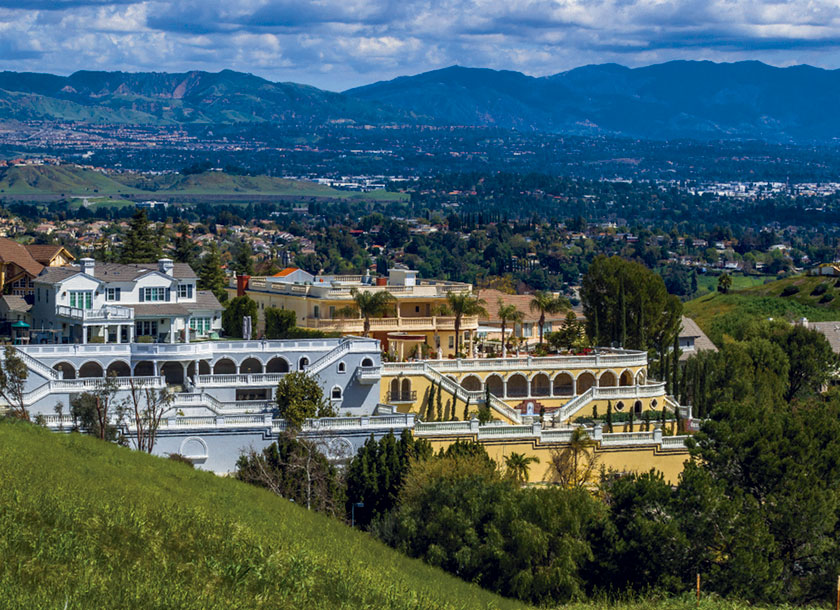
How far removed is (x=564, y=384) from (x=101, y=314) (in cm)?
1875

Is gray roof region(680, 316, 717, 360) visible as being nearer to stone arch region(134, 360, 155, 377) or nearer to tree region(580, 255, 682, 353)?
tree region(580, 255, 682, 353)

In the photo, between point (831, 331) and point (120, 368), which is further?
point (831, 331)

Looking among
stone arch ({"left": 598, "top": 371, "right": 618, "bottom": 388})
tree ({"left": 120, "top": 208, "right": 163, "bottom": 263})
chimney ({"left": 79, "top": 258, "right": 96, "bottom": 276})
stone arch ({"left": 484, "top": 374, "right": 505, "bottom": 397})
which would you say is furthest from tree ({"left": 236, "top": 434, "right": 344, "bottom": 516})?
tree ({"left": 120, "top": 208, "right": 163, "bottom": 263})

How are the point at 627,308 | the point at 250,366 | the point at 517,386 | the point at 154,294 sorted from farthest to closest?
the point at 627,308 → the point at 154,294 → the point at 517,386 → the point at 250,366

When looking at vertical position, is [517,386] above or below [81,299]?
below

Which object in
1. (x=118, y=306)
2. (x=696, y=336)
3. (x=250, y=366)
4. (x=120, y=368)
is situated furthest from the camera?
(x=696, y=336)

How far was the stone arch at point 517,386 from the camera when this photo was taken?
61.9 meters

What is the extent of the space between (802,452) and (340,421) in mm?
14987

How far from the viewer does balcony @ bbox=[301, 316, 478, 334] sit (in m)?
65.6

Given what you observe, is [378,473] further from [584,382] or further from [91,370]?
[584,382]

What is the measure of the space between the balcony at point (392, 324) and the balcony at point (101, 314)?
8.11 m

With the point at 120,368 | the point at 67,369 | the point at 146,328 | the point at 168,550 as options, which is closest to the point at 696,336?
the point at 146,328

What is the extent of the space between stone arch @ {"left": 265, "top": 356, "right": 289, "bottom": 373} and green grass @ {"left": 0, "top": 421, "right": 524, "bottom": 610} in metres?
16.4

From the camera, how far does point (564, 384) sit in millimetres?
62875
